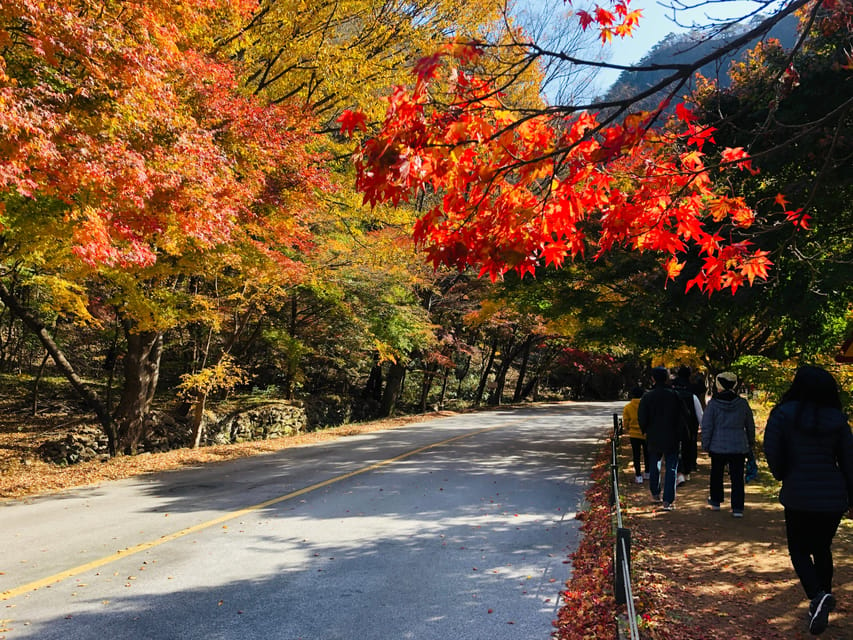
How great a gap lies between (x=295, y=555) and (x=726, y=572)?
4.14 metres

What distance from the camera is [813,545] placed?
162 inches

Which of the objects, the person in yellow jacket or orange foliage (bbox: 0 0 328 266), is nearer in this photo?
orange foliage (bbox: 0 0 328 266)

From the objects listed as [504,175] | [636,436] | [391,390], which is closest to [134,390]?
[636,436]

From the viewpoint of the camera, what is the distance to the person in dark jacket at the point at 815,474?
13.2 ft

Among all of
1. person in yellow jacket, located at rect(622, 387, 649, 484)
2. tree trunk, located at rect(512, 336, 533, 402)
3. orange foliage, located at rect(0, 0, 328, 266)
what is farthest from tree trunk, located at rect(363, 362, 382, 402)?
person in yellow jacket, located at rect(622, 387, 649, 484)

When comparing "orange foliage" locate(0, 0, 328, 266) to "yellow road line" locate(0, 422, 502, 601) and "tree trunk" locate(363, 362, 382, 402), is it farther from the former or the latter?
"tree trunk" locate(363, 362, 382, 402)

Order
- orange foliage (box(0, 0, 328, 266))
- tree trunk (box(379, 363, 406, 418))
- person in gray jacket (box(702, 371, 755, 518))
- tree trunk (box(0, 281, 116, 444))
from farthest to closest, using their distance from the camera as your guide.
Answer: tree trunk (box(379, 363, 406, 418)) → tree trunk (box(0, 281, 116, 444)) → person in gray jacket (box(702, 371, 755, 518)) → orange foliage (box(0, 0, 328, 266))

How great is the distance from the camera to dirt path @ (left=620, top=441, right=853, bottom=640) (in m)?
4.17

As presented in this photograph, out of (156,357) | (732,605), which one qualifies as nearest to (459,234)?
(732,605)

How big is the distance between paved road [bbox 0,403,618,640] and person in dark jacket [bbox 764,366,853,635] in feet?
6.10

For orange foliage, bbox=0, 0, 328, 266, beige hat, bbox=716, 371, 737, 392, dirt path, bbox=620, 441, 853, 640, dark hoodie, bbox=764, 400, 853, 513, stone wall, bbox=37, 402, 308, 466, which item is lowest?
stone wall, bbox=37, 402, 308, 466

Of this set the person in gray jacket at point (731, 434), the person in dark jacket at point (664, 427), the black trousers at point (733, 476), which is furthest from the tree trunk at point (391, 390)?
the person in gray jacket at point (731, 434)

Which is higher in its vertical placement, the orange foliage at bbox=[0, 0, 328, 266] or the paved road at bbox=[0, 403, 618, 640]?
the orange foliage at bbox=[0, 0, 328, 266]

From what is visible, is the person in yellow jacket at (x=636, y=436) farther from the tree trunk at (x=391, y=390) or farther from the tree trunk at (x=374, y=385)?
the tree trunk at (x=374, y=385)
